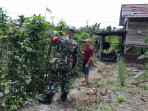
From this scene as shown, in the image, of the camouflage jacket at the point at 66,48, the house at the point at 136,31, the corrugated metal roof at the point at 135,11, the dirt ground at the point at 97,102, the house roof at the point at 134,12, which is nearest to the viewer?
the camouflage jacket at the point at 66,48

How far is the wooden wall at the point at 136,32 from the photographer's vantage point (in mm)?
10273

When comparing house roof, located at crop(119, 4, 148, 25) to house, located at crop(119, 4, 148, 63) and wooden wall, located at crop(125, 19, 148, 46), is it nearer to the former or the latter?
house, located at crop(119, 4, 148, 63)

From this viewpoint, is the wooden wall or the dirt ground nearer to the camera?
the dirt ground

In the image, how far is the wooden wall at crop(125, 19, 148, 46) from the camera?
1027 centimetres

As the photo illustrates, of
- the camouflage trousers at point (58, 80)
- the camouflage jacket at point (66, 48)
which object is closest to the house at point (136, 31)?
the camouflage jacket at point (66, 48)

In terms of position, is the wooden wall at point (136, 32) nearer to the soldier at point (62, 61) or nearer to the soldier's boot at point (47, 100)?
the soldier at point (62, 61)

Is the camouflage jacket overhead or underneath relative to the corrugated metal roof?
underneath

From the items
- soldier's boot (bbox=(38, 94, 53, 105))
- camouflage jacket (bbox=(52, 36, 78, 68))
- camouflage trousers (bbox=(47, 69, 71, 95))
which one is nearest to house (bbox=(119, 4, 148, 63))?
camouflage jacket (bbox=(52, 36, 78, 68))

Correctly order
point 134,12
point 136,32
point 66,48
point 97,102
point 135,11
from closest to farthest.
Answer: point 66,48
point 97,102
point 136,32
point 134,12
point 135,11

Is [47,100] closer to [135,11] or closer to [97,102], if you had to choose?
[97,102]

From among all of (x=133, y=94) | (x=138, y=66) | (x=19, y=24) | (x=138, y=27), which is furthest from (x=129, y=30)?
(x=19, y=24)

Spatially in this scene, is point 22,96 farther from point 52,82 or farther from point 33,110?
point 52,82

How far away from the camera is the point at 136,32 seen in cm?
1043

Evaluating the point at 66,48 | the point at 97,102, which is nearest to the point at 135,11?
the point at 97,102
